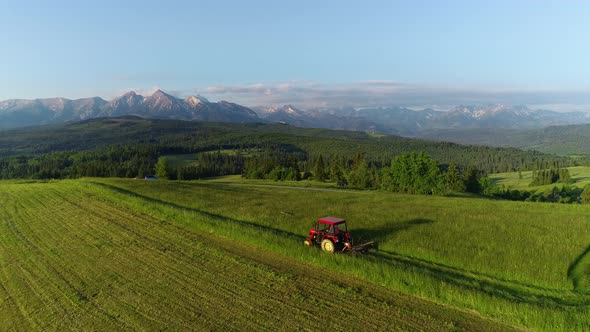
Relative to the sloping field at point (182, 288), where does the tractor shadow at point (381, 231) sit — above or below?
below

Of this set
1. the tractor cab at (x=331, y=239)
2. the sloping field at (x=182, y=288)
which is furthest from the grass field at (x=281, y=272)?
the tractor cab at (x=331, y=239)

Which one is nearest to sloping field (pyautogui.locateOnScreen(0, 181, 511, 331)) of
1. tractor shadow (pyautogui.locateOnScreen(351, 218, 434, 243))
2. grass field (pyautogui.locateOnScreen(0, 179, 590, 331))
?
grass field (pyautogui.locateOnScreen(0, 179, 590, 331))

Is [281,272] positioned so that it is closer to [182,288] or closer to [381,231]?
[182,288]

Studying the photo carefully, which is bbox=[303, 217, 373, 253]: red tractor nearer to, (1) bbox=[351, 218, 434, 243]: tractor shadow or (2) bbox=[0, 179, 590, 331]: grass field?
(2) bbox=[0, 179, 590, 331]: grass field

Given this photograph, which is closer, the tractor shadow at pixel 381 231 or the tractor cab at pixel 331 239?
the tractor cab at pixel 331 239

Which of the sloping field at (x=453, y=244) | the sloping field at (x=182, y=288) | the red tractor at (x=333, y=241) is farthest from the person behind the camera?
the red tractor at (x=333, y=241)

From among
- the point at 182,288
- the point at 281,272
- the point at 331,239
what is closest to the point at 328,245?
the point at 331,239

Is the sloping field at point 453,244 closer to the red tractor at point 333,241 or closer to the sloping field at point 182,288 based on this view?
the sloping field at point 182,288
